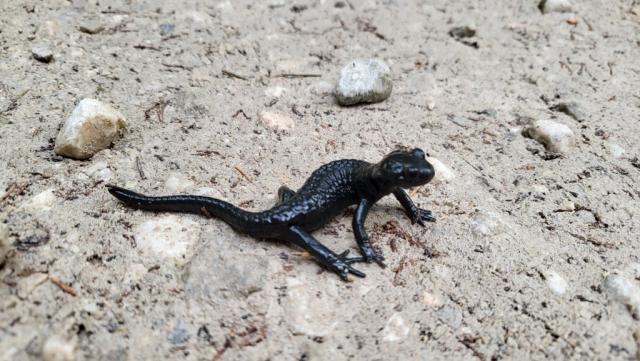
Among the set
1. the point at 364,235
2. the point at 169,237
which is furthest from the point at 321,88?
the point at 169,237

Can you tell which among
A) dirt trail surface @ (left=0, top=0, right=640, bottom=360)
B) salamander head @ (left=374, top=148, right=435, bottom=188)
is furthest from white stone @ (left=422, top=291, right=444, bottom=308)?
salamander head @ (left=374, top=148, right=435, bottom=188)

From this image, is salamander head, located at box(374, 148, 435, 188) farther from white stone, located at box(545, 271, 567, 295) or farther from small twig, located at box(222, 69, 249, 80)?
small twig, located at box(222, 69, 249, 80)

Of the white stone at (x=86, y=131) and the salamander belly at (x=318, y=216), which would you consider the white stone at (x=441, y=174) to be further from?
the white stone at (x=86, y=131)

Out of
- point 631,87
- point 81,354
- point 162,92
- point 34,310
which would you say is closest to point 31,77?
point 162,92

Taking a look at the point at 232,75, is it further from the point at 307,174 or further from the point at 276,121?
the point at 307,174

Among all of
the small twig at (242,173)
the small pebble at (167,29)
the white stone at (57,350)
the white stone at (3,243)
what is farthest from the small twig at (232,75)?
the white stone at (57,350)
